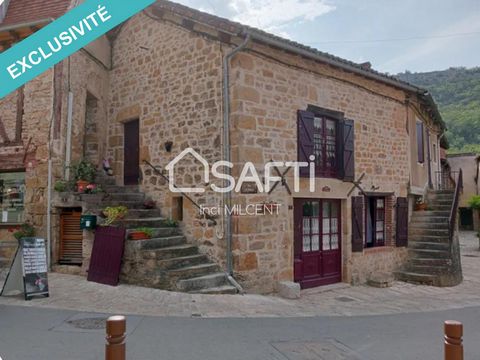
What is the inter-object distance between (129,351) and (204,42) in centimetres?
633

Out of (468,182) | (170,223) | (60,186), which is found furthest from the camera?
(468,182)

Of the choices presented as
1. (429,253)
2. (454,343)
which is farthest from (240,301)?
(429,253)

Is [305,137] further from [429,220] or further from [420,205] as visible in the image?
[420,205]

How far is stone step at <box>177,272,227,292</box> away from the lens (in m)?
7.34

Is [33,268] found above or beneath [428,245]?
above

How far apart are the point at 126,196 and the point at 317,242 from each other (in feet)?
15.3

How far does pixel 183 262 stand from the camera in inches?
311

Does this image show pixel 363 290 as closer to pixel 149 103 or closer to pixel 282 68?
pixel 282 68

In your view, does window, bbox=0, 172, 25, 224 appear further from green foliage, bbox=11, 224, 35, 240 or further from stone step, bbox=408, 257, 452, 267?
stone step, bbox=408, 257, 452, 267

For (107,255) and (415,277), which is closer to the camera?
(107,255)

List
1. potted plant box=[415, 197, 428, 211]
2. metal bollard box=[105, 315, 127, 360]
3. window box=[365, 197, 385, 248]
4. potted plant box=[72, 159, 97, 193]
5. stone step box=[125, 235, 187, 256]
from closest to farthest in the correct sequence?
metal bollard box=[105, 315, 127, 360] < stone step box=[125, 235, 187, 256] < potted plant box=[72, 159, 97, 193] < window box=[365, 197, 385, 248] < potted plant box=[415, 197, 428, 211]

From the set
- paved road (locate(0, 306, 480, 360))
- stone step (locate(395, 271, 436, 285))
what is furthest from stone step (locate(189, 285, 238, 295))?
stone step (locate(395, 271, 436, 285))

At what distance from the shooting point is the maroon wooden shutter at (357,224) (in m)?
10.2

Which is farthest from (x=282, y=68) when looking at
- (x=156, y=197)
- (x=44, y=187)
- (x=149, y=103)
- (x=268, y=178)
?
(x=44, y=187)
